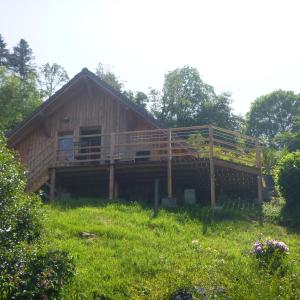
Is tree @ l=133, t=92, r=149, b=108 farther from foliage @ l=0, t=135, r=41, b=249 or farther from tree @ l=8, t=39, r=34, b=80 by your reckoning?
foliage @ l=0, t=135, r=41, b=249

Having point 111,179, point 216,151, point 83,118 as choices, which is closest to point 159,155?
point 111,179

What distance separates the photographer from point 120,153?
24.3m

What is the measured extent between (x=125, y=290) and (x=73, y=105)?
646 inches

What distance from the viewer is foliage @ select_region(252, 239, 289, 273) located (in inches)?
494

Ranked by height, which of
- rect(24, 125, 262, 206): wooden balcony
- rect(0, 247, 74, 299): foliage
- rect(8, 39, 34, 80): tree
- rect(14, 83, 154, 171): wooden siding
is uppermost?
rect(8, 39, 34, 80): tree

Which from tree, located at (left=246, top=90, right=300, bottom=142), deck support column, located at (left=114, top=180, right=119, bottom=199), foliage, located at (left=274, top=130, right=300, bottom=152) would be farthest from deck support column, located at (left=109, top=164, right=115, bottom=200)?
tree, located at (left=246, top=90, right=300, bottom=142)

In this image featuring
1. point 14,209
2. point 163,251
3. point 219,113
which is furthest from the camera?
point 219,113

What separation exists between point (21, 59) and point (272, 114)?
28.0 meters

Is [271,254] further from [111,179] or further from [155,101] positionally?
[155,101]

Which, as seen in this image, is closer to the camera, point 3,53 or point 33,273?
point 33,273

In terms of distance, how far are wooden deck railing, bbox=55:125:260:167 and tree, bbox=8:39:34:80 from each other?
3540cm

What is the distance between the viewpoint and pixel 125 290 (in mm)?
11422

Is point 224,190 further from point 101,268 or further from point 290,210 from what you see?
point 101,268

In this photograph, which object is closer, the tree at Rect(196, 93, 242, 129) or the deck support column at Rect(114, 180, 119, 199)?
the deck support column at Rect(114, 180, 119, 199)
